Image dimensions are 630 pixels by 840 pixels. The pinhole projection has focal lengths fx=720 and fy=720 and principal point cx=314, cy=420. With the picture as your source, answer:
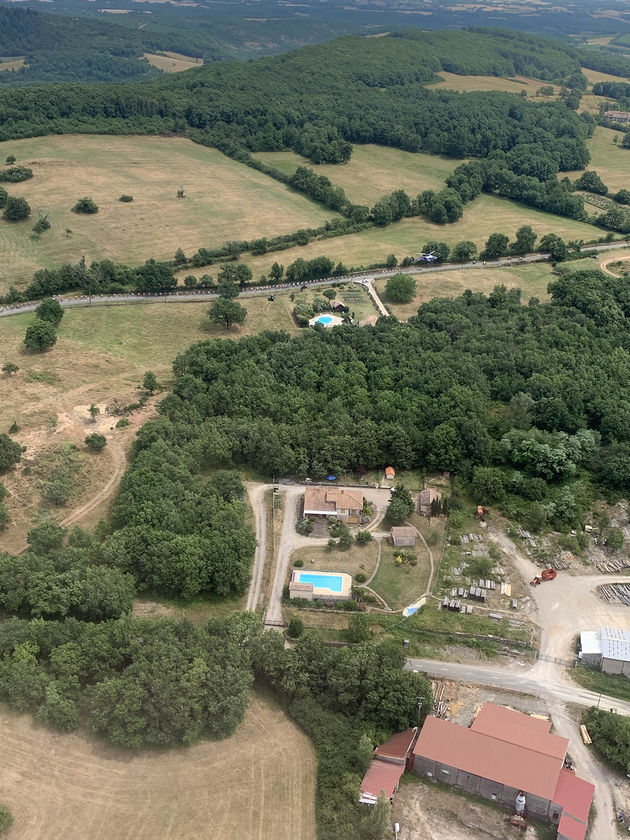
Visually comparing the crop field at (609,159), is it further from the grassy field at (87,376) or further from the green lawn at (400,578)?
the green lawn at (400,578)

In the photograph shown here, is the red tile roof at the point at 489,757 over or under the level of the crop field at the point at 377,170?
under

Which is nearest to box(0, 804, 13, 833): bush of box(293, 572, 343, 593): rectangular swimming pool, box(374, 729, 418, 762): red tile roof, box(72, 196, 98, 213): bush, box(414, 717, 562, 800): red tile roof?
box(374, 729, 418, 762): red tile roof

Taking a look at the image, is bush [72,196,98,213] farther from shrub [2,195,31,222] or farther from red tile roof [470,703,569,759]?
red tile roof [470,703,569,759]

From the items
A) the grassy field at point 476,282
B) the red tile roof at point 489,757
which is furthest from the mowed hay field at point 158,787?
the grassy field at point 476,282

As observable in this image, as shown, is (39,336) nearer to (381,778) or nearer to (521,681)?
(381,778)

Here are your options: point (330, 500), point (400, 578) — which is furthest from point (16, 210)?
point (400, 578)

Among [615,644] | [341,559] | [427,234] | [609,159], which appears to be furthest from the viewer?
[609,159]

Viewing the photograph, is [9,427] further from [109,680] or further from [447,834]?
[447,834]
